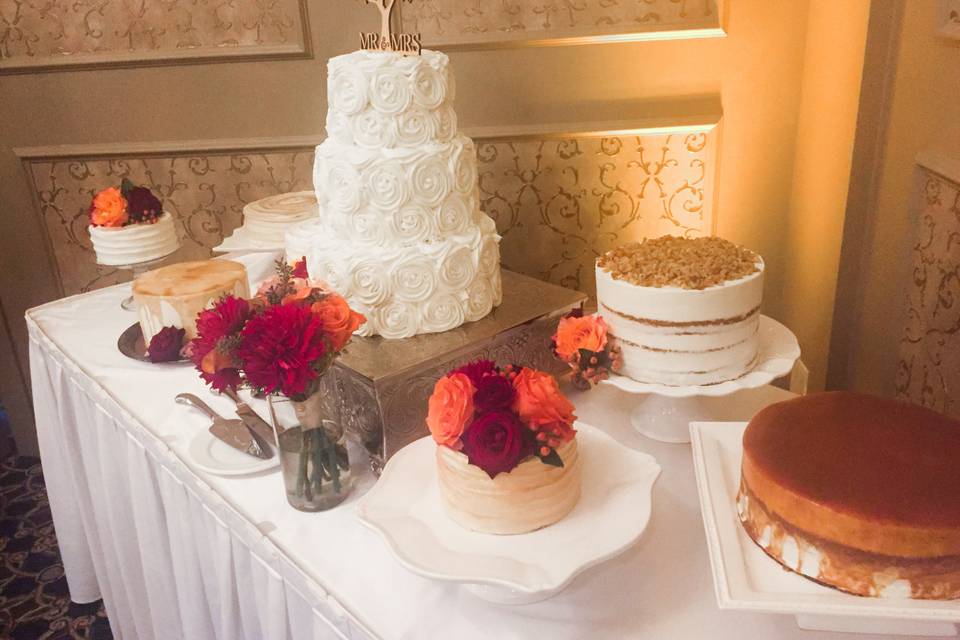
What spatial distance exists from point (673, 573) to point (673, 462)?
0.31 m

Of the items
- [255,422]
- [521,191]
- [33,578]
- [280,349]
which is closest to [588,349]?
[280,349]

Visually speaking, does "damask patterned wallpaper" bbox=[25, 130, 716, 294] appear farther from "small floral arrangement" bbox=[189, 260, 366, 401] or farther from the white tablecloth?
"small floral arrangement" bbox=[189, 260, 366, 401]

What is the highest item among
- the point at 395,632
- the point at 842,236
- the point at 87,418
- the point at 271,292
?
the point at 271,292

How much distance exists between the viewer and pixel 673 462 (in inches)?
51.9

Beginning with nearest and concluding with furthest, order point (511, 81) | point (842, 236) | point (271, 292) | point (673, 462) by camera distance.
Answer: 1. point (271, 292)
2. point (673, 462)
3. point (842, 236)
4. point (511, 81)

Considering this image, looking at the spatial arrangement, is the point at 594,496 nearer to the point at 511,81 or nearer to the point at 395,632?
the point at 395,632

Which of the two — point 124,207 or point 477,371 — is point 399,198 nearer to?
point 477,371

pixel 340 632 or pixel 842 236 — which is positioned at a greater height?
pixel 842 236

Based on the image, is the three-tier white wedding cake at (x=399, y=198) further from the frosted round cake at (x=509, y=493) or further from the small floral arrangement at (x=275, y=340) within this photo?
the frosted round cake at (x=509, y=493)

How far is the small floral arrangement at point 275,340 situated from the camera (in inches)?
40.9

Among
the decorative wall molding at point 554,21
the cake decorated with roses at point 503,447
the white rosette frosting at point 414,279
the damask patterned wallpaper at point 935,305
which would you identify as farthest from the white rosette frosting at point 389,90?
the damask patterned wallpaper at point 935,305

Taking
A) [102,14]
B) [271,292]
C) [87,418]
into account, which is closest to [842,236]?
[271,292]

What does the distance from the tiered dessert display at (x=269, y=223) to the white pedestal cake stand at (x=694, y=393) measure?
1116mm

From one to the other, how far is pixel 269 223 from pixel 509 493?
143 cm
